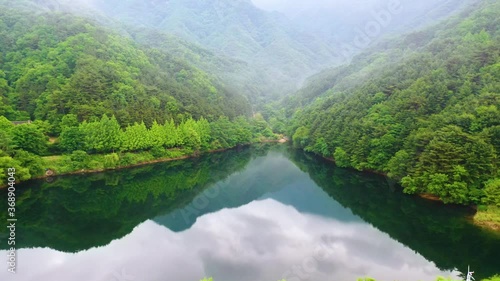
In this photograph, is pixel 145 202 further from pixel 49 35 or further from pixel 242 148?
pixel 49 35

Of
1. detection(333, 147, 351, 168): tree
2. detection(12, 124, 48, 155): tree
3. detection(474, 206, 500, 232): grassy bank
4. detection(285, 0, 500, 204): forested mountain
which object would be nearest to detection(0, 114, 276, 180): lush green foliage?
detection(12, 124, 48, 155): tree

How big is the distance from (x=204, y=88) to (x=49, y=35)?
43.5m

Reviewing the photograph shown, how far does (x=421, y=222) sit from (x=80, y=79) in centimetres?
6316

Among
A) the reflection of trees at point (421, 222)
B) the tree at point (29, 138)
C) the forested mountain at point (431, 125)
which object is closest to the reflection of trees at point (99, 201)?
the tree at point (29, 138)

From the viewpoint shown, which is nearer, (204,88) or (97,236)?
(97,236)

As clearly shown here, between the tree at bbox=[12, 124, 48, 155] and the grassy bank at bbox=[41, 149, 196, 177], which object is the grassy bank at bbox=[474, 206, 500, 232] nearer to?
the grassy bank at bbox=[41, 149, 196, 177]

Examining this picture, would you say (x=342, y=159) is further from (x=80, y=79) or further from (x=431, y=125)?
(x=80, y=79)

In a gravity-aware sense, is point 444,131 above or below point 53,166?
above

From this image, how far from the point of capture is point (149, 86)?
3455 inches

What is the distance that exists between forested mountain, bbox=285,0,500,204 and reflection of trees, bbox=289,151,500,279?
2268 millimetres

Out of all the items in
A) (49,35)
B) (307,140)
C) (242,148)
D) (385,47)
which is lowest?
(242,148)

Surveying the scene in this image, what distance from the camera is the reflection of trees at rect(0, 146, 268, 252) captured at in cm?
3550

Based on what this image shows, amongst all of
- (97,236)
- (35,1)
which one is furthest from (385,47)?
(97,236)

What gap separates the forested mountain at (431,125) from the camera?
42.4m
